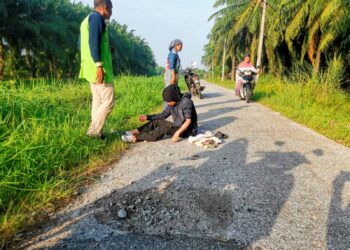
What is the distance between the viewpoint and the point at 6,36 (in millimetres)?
21500

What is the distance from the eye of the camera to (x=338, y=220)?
2.09 meters

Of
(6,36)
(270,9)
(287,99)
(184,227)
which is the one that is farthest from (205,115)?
(6,36)

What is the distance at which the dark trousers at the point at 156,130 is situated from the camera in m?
4.33

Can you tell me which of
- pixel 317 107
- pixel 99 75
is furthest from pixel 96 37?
pixel 317 107

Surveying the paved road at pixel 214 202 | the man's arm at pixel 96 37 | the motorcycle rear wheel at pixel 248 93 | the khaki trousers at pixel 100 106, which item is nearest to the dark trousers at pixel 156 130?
the paved road at pixel 214 202

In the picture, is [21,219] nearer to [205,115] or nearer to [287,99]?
[205,115]

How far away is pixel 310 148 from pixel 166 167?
7.39ft

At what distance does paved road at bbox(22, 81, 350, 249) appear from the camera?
6.06 ft

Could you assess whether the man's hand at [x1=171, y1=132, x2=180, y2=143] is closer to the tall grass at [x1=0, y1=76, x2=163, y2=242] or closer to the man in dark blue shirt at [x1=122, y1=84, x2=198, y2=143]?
the man in dark blue shirt at [x1=122, y1=84, x2=198, y2=143]

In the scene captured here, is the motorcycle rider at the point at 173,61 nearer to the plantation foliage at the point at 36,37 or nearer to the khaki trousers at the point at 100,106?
the khaki trousers at the point at 100,106

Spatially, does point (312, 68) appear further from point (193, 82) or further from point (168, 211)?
point (168, 211)

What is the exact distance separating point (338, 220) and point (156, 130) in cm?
285

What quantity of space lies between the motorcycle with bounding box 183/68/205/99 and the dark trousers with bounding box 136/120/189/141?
591 centimetres

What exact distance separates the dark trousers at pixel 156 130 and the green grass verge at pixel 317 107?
274cm
